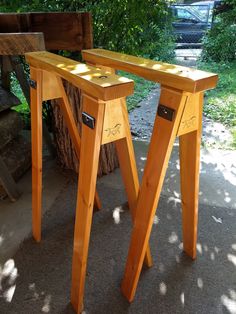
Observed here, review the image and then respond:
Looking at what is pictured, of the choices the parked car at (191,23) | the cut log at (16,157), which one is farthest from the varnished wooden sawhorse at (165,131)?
the parked car at (191,23)

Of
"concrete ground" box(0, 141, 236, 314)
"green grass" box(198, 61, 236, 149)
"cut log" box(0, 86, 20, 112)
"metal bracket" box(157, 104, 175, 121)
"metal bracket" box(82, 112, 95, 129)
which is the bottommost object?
"concrete ground" box(0, 141, 236, 314)

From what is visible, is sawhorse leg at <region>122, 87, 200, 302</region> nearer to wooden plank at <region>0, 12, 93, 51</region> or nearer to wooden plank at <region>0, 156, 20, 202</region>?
wooden plank at <region>0, 12, 93, 51</region>

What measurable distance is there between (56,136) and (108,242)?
46.2 inches

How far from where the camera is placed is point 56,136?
2.76m

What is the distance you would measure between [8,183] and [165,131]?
169cm

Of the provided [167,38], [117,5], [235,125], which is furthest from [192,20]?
[117,5]

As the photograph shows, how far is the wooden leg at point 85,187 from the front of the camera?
121 centimetres

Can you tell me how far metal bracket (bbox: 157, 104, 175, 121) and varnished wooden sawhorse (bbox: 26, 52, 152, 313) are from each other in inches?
6.3

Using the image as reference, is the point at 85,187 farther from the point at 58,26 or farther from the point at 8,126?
the point at 8,126

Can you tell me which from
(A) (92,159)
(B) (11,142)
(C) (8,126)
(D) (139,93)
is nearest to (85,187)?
(A) (92,159)

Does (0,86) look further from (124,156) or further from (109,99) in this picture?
(109,99)

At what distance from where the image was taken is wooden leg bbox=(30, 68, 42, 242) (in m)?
1.65

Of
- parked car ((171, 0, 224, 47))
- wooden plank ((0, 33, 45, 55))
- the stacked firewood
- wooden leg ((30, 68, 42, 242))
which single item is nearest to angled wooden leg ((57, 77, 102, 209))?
wooden leg ((30, 68, 42, 242))

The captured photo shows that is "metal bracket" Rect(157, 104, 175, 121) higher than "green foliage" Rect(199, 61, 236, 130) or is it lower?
higher
